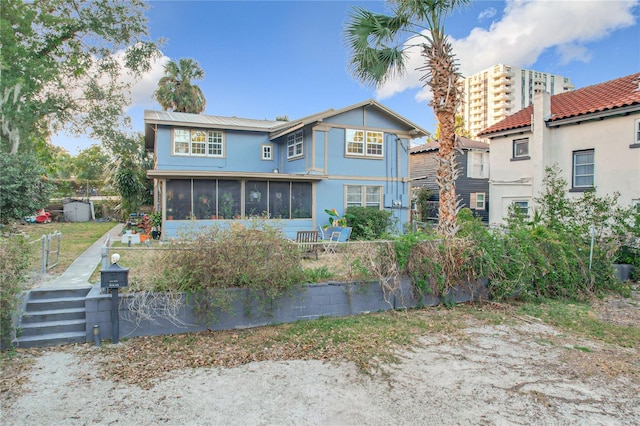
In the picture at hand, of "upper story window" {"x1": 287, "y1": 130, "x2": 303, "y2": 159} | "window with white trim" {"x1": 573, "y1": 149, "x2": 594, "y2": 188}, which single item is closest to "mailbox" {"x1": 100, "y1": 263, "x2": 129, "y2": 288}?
"upper story window" {"x1": 287, "y1": 130, "x2": 303, "y2": 159}

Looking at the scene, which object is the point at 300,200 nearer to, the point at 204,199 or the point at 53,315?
the point at 204,199

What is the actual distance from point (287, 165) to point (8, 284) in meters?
Answer: 13.8

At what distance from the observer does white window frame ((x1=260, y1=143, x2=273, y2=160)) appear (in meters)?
18.4

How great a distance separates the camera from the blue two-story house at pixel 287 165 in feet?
44.9

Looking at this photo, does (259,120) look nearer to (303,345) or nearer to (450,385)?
(303,345)

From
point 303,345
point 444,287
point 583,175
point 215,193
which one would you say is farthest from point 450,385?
point 583,175

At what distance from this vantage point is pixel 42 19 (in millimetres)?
15531

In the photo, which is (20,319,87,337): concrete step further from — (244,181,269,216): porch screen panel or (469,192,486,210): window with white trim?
(469,192,486,210): window with white trim

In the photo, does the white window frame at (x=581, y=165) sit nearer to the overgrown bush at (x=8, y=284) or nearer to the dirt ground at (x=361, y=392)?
the dirt ground at (x=361, y=392)

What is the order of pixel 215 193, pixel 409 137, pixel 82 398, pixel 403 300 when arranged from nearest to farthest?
pixel 82 398 < pixel 403 300 < pixel 215 193 < pixel 409 137

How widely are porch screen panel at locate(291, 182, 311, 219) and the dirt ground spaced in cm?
1037

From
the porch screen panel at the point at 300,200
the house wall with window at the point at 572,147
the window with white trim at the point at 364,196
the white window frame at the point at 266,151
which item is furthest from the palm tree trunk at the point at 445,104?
the white window frame at the point at 266,151

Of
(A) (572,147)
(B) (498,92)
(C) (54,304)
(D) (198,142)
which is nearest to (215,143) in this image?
(D) (198,142)

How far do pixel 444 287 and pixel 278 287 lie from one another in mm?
3318
